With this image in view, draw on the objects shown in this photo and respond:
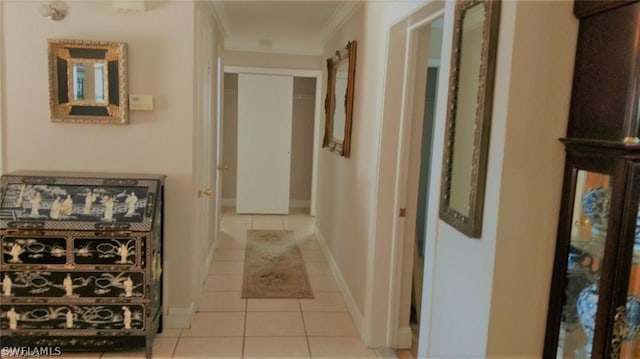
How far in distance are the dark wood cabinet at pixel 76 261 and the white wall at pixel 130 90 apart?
0.95ft

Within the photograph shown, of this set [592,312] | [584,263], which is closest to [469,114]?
[584,263]

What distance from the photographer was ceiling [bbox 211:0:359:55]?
4.00 meters

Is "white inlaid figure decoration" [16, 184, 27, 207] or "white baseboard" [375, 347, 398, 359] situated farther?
"white baseboard" [375, 347, 398, 359]

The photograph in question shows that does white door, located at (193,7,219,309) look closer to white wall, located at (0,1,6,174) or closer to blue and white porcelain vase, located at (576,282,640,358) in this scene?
white wall, located at (0,1,6,174)

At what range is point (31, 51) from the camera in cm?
295

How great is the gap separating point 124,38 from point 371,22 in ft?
5.26

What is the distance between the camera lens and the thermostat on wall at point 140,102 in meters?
3.04

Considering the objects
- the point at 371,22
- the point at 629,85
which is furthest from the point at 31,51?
the point at 629,85

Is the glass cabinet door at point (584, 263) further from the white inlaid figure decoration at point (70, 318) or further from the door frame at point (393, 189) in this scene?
the white inlaid figure decoration at point (70, 318)

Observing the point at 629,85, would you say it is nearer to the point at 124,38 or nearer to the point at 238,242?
the point at 124,38

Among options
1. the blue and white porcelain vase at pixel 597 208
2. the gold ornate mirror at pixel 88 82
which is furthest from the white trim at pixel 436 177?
the gold ornate mirror at pixel 88 82

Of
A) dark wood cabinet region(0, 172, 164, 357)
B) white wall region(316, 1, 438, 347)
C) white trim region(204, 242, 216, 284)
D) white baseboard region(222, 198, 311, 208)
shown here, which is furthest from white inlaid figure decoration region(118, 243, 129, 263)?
white baseboard region(222, 198, 311, 208)

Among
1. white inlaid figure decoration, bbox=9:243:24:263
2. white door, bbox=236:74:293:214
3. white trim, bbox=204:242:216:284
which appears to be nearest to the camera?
white inlaid figure decoration, bbox=9:243:24:263

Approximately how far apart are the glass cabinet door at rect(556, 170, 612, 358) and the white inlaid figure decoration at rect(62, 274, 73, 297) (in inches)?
97.9
